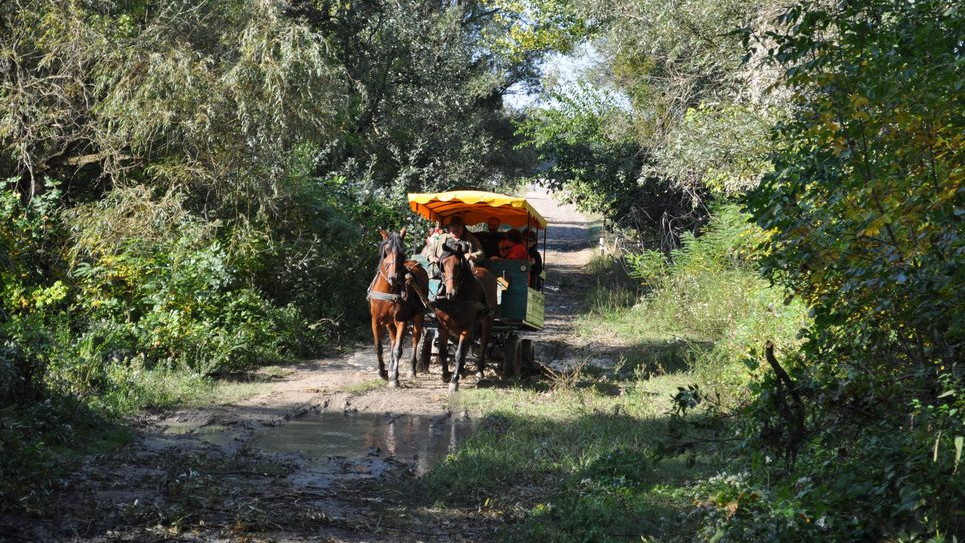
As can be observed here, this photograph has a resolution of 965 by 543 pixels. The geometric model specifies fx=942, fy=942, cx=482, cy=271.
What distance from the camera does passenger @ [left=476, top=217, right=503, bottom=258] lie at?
1596 cm

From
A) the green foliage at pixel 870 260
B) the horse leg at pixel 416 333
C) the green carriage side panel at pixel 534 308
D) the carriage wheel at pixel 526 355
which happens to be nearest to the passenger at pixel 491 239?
the green carriage side panel at pixel 534 308

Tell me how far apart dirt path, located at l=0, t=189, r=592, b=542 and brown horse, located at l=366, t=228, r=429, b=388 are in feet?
1.97

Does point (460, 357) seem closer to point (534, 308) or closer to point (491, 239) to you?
point (534, 308)

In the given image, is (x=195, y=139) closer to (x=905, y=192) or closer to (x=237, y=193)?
(x=237, y=193)

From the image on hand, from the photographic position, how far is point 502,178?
108ft

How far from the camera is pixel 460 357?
44.7 feet

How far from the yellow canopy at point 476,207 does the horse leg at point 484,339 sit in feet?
5.69

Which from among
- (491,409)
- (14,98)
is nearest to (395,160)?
(14,98)

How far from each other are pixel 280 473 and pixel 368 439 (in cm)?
217

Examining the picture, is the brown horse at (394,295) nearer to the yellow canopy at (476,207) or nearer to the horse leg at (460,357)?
the horse leg at (460,357)

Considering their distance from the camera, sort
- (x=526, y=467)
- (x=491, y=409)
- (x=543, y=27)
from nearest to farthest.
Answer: (x=526, y=467) → (x=491, y=409) → (x=543, y=27)

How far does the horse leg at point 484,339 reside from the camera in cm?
1405

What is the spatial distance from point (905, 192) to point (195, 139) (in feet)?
41.6

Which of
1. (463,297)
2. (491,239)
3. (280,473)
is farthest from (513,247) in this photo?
(280,473)
